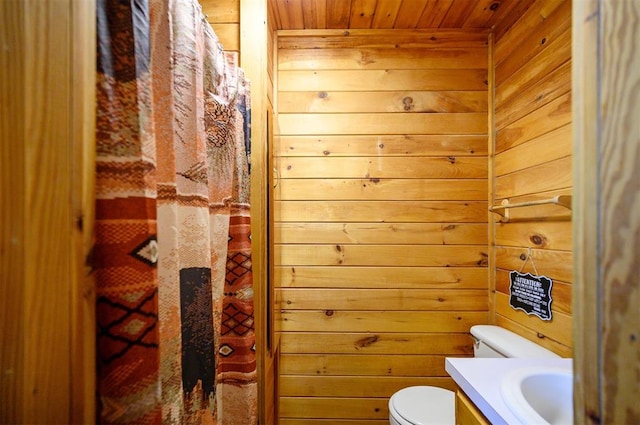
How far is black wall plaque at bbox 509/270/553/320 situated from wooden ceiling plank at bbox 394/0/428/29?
4.82 ft

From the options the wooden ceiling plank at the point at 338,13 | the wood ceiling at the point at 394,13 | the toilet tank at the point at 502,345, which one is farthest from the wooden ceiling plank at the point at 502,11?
the toilet tank at the point at 502,345

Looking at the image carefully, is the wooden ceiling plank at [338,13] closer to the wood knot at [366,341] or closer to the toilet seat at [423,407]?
the wood knot at [366,341]

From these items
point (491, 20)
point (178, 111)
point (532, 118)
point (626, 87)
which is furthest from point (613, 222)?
point (491, 20)

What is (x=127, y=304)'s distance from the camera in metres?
0.45

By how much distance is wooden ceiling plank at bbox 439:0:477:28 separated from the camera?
1.51 meters

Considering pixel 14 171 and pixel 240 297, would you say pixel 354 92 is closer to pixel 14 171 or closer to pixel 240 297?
pixel 240 297

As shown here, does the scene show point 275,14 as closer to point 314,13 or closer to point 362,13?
point 314,13

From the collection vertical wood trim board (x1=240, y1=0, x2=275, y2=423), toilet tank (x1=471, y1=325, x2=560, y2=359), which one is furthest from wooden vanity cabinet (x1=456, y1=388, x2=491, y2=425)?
vertical wood trim board (x1=240, y1=0, x2=275, y2=423)

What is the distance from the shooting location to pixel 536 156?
1356 mm

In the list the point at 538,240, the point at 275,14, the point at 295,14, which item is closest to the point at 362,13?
the point at 295,14

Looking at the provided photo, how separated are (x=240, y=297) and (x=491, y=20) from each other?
195cm

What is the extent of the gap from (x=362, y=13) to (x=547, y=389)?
1876 mm

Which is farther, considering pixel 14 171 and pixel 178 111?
pixel 178 111

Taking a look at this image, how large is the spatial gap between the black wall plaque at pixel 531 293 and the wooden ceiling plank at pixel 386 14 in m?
1.51
